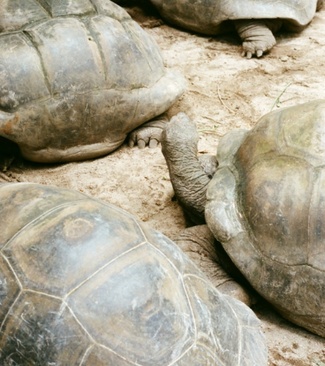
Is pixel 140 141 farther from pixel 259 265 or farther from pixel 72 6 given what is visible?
pixel 259 265

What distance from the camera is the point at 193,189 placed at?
3.57m

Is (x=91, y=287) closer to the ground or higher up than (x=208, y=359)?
→ higher up

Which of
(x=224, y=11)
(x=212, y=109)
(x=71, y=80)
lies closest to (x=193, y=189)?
(x=71, y=80)

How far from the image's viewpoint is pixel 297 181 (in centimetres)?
291

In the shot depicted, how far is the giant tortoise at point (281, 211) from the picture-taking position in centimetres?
286

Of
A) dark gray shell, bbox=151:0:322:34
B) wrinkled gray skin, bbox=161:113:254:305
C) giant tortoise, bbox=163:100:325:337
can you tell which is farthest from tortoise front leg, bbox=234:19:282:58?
giant tortoise, bbox=163:100:325:337

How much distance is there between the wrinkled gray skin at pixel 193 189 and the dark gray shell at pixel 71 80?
0.64 metres

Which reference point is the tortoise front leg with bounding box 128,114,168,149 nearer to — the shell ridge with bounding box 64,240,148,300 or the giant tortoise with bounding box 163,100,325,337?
the giant tortoise with bounding box 163,100,325,337


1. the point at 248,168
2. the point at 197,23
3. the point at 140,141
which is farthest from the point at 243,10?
the point at 248,168

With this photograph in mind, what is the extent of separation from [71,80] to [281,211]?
68.8 inches

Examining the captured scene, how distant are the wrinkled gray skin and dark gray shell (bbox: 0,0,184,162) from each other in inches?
25.1

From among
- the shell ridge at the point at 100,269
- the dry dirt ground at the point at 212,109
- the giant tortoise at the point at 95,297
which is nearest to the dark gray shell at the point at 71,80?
the dry dirt ground at the point at 212,109

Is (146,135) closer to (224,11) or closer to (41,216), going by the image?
(224,11)

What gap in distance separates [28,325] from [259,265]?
1.29m
